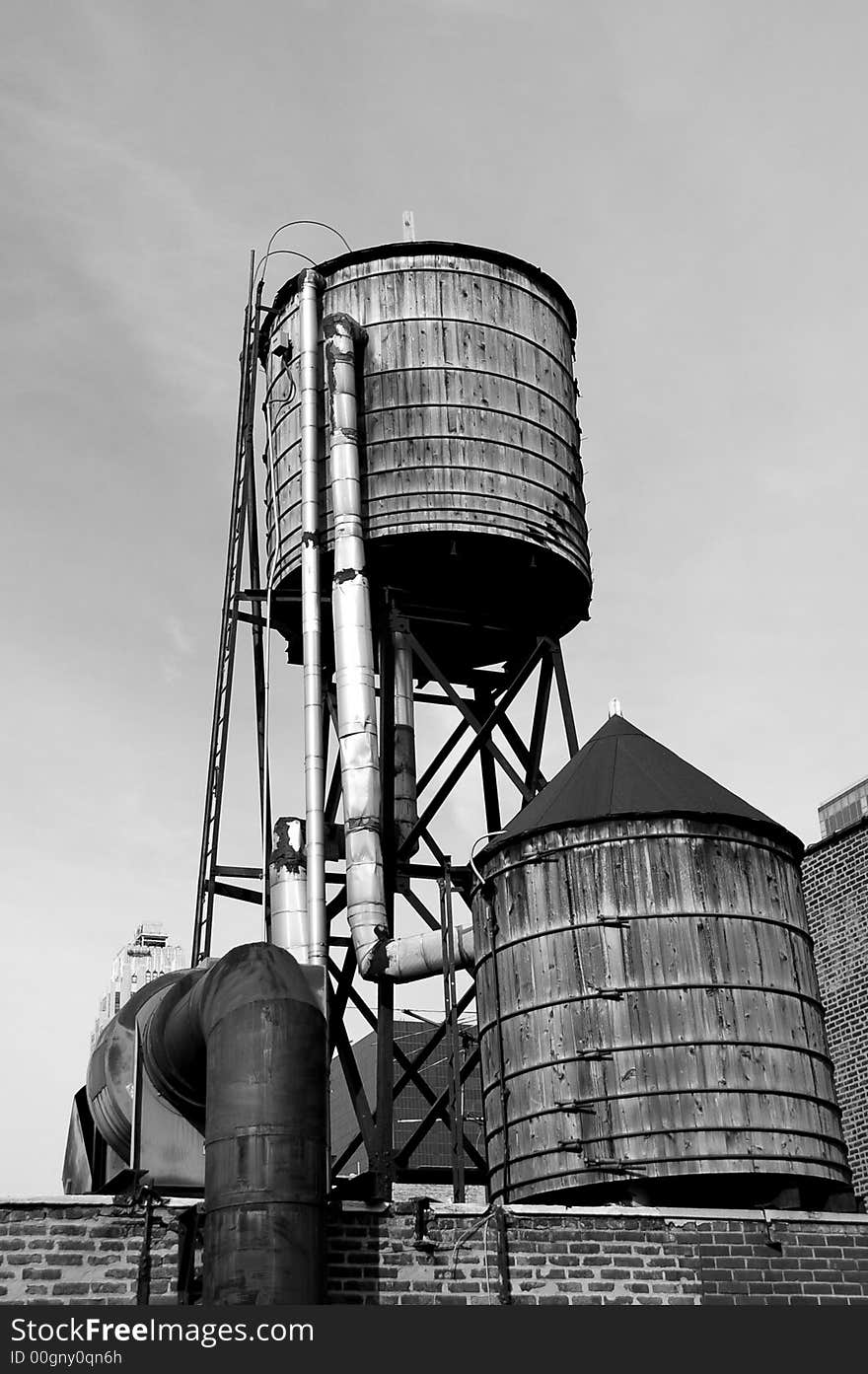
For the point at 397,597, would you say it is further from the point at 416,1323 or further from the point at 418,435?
the point at 416,1323

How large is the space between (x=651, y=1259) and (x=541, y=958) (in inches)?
105

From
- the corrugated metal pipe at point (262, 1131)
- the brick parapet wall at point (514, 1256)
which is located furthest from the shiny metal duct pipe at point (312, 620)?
the corrugated metal pipe at point (262, 1131)

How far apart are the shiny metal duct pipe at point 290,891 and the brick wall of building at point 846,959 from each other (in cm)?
734

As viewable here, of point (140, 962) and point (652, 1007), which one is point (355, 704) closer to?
point (652, 1007)

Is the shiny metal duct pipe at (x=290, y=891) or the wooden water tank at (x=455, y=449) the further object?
the wooden water tank at (x=455, y=449)

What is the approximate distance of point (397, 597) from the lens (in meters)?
19.2

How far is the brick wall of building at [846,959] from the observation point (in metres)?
19.9

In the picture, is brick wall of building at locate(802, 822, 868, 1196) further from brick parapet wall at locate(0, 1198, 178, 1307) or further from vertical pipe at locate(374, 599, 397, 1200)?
brick parapet wall at locate(0, 1198, 178, 1307)

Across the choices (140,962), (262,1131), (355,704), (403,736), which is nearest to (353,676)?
(355,704)

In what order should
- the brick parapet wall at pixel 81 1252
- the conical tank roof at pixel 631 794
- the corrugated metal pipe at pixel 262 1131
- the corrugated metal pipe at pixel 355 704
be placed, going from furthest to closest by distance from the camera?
the corrugated metal pipe at pixel 355 704, the conical tank roof at pixel 631 794, the brick parapet wall at pixel 81 1252, the corrugated metal pipe at pixel 262 1131

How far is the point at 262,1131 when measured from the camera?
9.85m

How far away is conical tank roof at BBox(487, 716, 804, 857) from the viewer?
46.4 feet

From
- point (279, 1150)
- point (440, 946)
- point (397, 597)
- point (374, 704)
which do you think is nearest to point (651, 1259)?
point (279, 1150)

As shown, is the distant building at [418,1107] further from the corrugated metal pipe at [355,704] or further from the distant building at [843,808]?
the corrugated metal pipe at [355,704]
